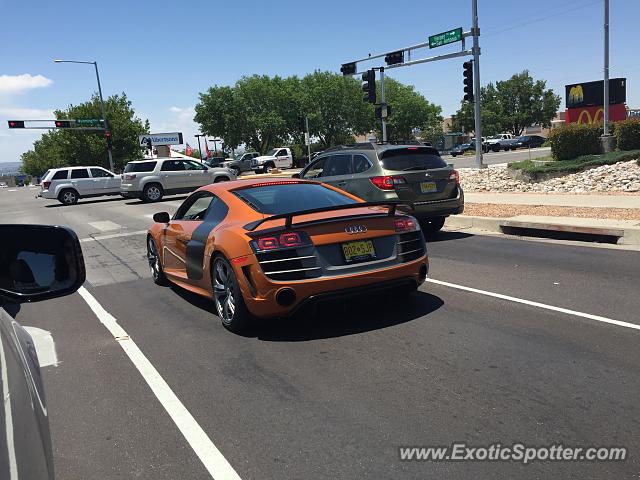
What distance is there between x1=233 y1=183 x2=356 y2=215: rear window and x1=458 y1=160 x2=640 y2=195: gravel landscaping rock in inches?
494

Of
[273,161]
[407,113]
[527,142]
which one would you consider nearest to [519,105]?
[407,113]

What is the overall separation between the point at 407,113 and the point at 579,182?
7148 cm

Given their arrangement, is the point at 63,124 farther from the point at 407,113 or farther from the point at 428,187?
the point at 407,113

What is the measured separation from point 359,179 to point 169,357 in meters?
6.20

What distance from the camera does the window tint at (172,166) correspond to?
82.6 ft

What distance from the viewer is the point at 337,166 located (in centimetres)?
1128

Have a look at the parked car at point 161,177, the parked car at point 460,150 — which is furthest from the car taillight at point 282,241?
the parked car at point 460,150

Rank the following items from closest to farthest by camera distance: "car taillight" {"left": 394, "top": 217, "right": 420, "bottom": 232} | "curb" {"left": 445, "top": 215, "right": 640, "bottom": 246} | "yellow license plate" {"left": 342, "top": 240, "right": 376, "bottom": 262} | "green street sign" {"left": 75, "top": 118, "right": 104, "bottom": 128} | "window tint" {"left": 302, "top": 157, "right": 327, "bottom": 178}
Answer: "yellow license plate" {"left": 342, "top": 240, "right": 376, "bottom": 262} → "car taillight" {"left": 394, "top": 217, "right": 420, "bottom": 232} → "curb" {"left": 445, "top": 215, "right": 640, "bottom": 246} → "window tint" {"left": 302, "top": 157, "right": 327, "bottom": 178} → "green street sign" {"left": 75, "top": 118, "right": 104, "bottom": 128}

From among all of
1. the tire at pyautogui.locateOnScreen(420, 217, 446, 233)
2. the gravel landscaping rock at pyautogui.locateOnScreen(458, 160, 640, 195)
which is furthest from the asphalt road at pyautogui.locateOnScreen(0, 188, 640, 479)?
the gravel landscaping rock at pyautogui.locateOnScreen(458, 160, 640, 195)

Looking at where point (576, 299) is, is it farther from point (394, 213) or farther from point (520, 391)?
point (520, 391)

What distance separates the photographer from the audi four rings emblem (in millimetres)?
5270

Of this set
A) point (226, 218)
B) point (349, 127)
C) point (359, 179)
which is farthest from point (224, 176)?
point (349, 127)

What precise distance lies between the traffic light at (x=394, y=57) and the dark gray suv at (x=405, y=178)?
20.3 meters

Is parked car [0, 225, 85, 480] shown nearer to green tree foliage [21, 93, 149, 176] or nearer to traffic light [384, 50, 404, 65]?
traffic light [384, 50, 404, 65]
